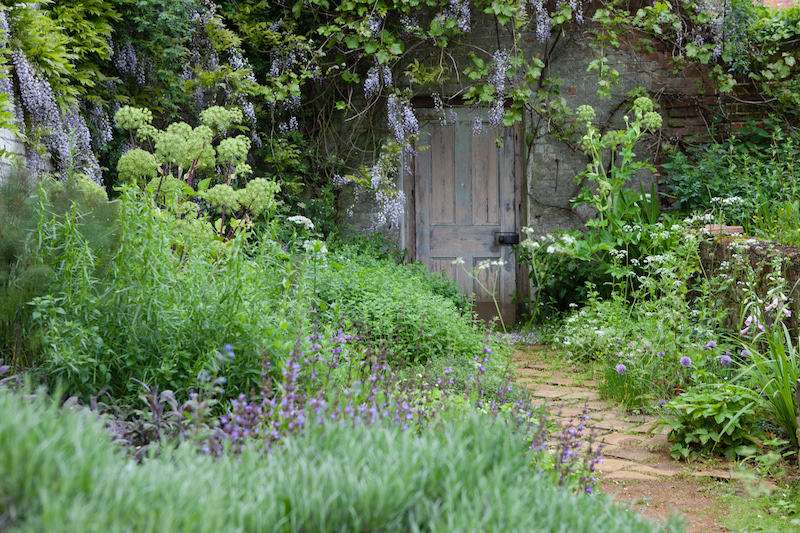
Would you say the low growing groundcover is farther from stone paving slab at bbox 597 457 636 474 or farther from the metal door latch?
the metal door latch

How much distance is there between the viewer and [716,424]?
2.92m

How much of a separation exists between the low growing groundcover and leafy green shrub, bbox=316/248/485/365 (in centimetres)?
219

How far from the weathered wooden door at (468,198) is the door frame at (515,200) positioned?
25 mm

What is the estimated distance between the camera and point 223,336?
2.46 meters

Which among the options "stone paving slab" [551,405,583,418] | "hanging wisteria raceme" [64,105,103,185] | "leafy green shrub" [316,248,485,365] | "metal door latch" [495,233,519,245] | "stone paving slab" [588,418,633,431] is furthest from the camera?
"metal door latch" [495,233,519,245]

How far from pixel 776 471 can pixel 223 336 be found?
2385 mm

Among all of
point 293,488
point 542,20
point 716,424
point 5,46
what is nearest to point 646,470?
point 716,424

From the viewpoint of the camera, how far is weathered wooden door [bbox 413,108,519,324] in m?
6.87

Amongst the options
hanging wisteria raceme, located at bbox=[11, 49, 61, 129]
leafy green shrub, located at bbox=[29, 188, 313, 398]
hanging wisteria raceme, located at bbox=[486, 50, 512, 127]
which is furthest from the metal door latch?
leafy green shrub, located at bbox=[29, 188, 313, 398]

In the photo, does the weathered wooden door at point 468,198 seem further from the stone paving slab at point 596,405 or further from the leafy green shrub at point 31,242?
the leafy green shrub at point 31,242

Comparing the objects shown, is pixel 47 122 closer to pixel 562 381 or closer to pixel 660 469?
pixel 562 381

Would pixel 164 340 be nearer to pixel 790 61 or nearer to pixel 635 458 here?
pixel 635 458

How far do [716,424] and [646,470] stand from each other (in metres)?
0.42

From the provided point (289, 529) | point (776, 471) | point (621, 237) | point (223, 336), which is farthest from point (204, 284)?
point (621, 237)
